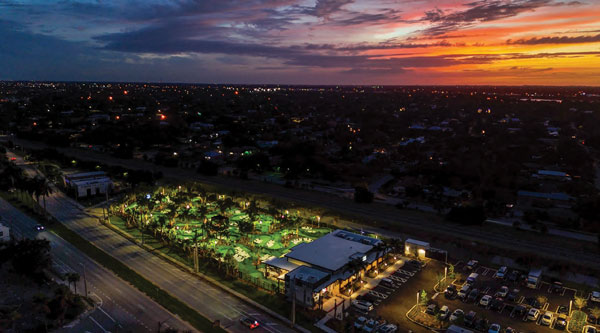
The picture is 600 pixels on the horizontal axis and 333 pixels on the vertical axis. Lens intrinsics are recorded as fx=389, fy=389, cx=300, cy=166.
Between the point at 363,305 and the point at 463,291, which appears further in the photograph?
the point at 463,291

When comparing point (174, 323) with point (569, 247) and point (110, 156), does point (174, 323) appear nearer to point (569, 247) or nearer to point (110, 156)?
point (569, 247)

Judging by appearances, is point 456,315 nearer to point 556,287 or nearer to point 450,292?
point 450,292

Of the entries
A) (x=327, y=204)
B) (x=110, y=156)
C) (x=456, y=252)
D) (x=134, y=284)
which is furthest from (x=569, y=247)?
(x=110, y=156)

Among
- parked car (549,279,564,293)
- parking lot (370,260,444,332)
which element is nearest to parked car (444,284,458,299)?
parking lot (370,260,444,332)

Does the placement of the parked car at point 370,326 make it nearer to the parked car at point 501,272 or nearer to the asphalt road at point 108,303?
the asphalt road at point 108,303

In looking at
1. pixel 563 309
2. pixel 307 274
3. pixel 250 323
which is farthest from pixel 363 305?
pixel 563 309

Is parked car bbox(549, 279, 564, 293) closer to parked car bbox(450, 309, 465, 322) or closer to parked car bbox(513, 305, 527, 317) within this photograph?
parked car bbox(513, 305, 527, 317)

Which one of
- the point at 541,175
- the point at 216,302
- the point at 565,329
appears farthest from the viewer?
the point at 541,175
